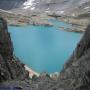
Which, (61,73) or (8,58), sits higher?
(61,73)

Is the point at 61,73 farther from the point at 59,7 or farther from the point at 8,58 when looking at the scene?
the point at 59,7

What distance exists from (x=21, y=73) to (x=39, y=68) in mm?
27257

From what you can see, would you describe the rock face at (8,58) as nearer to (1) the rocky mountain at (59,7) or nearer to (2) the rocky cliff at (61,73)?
(2) the rocky cliff at (61,73)

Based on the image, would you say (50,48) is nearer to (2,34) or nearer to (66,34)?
(66,34)

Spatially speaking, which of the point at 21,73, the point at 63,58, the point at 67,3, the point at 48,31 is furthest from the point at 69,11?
the point at 21,73

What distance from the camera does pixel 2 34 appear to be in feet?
58.4

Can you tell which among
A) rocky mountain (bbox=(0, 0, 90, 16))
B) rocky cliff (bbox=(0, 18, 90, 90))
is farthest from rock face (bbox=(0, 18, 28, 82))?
rocky mountain (bbox=(0, 0, 90, 16))

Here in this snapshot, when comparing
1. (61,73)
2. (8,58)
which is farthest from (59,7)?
(61,73)

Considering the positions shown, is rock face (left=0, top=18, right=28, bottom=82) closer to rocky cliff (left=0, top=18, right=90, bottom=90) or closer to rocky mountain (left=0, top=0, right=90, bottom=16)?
rocky cliff (left=0, top=18, right=90, bottom=90)

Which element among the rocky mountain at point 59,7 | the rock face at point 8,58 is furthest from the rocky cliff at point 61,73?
the rocky mountain at point 59,7

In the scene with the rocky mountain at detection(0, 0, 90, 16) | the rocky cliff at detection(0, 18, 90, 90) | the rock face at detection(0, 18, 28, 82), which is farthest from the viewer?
the rocky mountain at detection(0, 0, 90, 16)

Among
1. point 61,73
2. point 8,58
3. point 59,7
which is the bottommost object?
point 59,7

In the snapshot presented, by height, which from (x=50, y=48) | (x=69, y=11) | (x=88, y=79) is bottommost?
(x=69, y=11)

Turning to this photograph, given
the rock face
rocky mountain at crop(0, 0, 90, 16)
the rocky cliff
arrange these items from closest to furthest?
the rocky cliff < the rock face < rocky mountain at crop(0, 0, 90, 16)
